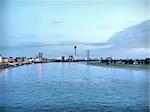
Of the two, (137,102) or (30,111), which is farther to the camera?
(137,102)

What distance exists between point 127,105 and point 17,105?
5.46 meters

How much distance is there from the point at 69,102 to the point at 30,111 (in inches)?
118

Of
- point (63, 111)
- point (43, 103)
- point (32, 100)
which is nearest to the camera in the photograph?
point (63, 111)

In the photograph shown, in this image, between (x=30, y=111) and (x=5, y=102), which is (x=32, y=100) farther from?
(x=30, y=111)

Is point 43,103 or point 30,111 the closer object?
point 30,111

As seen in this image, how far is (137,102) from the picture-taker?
14.5 m

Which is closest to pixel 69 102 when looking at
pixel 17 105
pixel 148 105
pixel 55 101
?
pixel 55 101

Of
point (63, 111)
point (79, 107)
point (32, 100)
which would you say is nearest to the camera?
point (63, 111)

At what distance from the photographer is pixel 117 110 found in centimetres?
1237

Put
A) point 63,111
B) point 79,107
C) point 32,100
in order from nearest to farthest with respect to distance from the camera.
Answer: point 63,111
point 79,107
point 32,100

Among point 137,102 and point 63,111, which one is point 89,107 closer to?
point 63,111

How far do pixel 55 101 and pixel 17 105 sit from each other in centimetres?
231

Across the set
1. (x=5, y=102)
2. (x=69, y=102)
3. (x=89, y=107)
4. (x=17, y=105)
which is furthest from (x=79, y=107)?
(x=5, y=102)

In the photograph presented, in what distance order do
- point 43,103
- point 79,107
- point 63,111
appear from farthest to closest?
point 43,103 → point 79,107 → point 63,111
